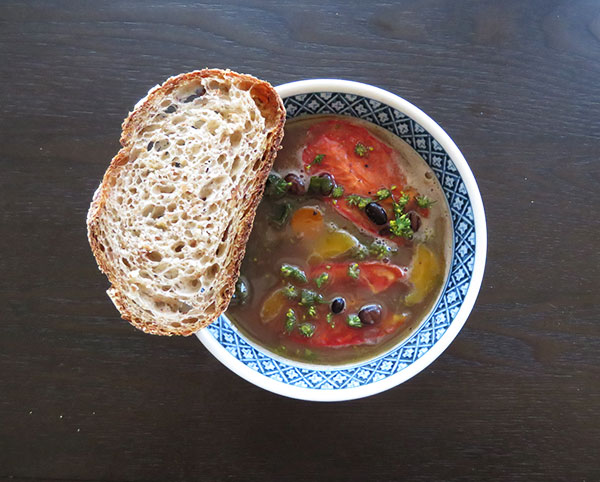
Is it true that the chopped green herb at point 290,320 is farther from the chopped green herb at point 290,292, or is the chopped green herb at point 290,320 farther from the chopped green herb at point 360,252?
the chopped green herb at point 360,252

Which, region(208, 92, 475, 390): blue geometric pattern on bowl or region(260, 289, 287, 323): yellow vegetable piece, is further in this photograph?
region(260, 289, 287, 323): yellow vegetable piece

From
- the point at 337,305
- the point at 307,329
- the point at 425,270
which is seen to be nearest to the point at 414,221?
the point at 425,270

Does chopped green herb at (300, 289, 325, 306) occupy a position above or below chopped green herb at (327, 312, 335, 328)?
above

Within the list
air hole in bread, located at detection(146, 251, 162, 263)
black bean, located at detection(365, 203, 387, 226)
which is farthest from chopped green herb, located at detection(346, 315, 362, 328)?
air hole in bread, located at detection(146, 251, 162, 263)

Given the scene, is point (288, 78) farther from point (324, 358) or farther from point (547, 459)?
point (547, 459)

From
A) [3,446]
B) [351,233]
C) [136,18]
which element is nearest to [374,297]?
[351,233]

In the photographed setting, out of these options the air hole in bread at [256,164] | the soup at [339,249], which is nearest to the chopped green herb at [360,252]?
the soup at [339,249]

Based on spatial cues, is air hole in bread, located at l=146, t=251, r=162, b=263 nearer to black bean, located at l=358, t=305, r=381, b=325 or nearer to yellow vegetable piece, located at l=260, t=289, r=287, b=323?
yellow vegetable piece, located at l=260, t=289, r=287, b=323
